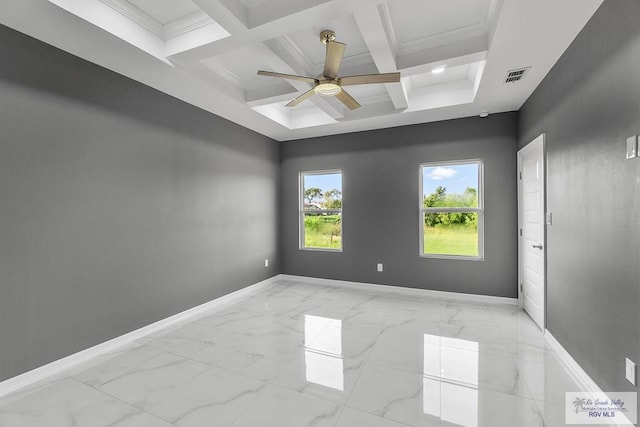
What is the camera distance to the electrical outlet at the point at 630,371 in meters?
1.63

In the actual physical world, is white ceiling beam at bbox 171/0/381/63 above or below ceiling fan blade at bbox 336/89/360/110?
above

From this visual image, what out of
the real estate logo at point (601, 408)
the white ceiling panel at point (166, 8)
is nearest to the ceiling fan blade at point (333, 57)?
the white ceiling panel at point (166, 8)

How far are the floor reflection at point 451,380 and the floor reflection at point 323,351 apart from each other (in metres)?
0.66

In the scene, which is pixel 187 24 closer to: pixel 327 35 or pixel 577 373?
pixel 327 35

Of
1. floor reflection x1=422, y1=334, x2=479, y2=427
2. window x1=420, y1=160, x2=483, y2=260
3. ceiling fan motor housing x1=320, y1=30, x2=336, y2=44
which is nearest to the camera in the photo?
floor reflection x1=422, y1=334, x2=479, y2=427

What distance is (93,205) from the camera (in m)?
2.69

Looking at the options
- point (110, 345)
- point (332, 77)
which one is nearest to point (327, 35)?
point (332, 77)

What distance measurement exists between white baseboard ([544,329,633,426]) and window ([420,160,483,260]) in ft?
5.49

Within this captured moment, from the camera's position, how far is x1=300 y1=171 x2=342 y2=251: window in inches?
208

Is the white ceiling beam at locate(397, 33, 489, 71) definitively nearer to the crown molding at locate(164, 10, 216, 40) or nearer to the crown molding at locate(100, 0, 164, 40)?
→ the crown molding at locate(164, 10, 216, 40)

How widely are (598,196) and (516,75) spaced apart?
63.8 inches

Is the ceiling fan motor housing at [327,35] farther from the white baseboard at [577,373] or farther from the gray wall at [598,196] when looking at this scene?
the white baseboard at [577,373]

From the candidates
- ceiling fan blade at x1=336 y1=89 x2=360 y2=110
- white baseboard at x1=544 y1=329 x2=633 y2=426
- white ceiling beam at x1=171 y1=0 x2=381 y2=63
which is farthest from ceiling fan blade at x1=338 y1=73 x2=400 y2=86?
white baseboard at x1=544 y1=329 x2=633 y2=426

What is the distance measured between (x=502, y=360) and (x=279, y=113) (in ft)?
13.7
